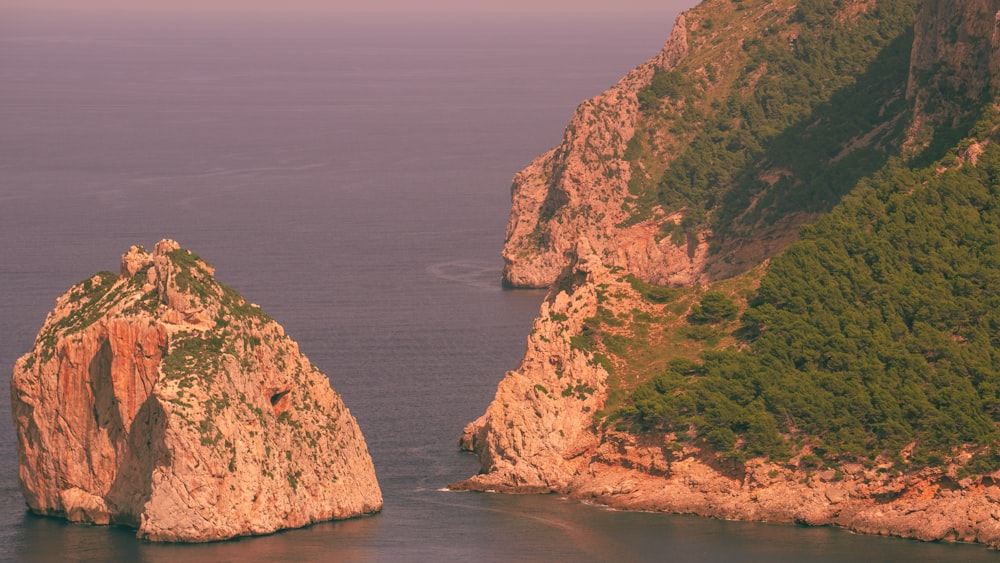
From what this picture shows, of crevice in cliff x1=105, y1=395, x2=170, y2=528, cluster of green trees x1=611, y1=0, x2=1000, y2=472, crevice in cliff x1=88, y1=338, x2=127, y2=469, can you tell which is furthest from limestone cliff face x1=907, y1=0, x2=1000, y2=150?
crevice in cliff x1=105, y1=395, x2=170, y2=528

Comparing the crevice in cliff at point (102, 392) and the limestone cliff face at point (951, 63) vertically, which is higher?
the limestone cliff face at point (951, 63)

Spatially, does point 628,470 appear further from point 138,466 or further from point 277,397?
point 138,466

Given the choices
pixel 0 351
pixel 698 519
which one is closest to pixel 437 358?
pixel 0 351

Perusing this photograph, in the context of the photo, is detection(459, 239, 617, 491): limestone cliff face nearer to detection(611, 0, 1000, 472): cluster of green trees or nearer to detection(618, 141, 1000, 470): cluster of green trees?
detection(611, 0, 1000, 472): cluster of green trees

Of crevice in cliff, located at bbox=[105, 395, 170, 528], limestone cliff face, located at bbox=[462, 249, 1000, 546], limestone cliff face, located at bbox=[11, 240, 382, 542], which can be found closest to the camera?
limestone cliff face, located at bbox=[11, 240, 382, 542]

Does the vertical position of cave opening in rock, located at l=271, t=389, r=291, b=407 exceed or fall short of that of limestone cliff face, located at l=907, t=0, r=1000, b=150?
it falls short

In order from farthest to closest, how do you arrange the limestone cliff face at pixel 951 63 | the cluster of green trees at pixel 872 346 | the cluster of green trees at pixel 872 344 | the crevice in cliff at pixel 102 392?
the limestone cliff face at pixel 951 63, the cluster of green trees at pixel 872 346, the cluster of green trees at pixel 872 344, the crevice in cliff at pixel 102 392

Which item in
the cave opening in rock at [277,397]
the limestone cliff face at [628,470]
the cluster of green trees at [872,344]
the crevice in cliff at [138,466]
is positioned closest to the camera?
the crevice in cliff at [138,466]

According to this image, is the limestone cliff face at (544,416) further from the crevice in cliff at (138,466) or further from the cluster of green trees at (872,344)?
the crevice in cliff at (138,466)

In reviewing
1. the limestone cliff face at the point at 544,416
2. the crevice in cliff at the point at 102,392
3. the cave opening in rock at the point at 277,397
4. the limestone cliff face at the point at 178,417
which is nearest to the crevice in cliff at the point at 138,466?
the limestone cliff face at the point at 178,417
